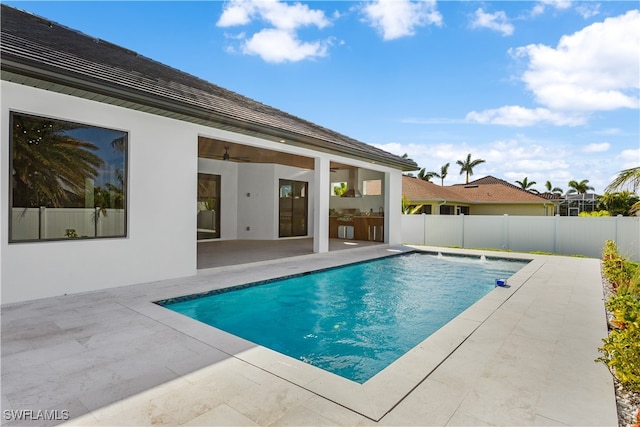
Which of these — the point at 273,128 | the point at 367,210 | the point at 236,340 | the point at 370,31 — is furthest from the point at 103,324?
the point at 367,210

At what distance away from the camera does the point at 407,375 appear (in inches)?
128

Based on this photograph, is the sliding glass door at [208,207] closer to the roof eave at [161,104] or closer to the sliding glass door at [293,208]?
the sliding glass door at [293,208]

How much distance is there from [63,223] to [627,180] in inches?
437

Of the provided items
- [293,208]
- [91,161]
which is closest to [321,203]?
[293,208]

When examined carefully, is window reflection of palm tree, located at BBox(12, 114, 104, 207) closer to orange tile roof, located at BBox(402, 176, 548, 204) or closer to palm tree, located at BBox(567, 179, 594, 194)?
orange tile roof, located at BBox(402, 176, 548, 204)

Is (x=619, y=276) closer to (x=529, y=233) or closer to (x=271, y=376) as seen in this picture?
(x=529, y=233)

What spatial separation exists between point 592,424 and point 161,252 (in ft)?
24.0

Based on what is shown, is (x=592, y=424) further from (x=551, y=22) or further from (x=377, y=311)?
(x=551, y=22)

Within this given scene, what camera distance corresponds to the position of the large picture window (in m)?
5.55

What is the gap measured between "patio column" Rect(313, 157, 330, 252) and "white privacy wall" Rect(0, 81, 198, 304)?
15.7ft

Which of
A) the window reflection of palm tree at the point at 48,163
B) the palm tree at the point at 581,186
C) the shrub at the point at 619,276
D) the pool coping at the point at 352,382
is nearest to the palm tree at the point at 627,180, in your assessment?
the shrub at the point at 619,276

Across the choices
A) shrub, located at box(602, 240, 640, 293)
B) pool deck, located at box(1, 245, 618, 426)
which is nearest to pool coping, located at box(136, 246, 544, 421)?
pool deck, located at box(1, 245, 618, 426)

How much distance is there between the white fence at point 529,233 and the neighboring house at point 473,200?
257 inches

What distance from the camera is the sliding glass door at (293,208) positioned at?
17.0 m
